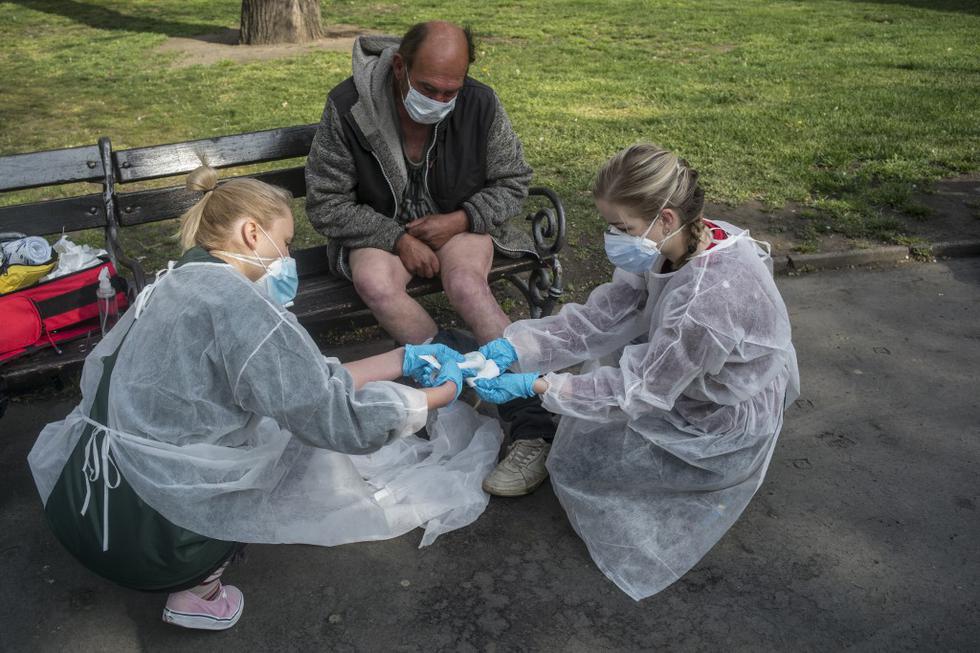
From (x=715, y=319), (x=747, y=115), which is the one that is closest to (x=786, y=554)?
(x=715, y=319)

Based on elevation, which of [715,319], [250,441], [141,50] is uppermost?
[715,319]

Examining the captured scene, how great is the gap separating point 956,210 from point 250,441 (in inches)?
192

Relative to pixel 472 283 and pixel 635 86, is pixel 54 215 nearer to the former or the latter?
pixel 472 283

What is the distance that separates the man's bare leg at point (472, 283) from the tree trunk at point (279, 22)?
7470 mm

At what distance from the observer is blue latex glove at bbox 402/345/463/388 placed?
2882mm

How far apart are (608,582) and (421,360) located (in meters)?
0.93

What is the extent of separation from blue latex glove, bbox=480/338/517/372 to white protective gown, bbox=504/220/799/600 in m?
0.28

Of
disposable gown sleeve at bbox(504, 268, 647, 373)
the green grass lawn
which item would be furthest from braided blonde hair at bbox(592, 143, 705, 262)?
the green grass lawn

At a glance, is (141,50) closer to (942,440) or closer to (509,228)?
(509,228)

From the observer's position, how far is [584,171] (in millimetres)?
6219

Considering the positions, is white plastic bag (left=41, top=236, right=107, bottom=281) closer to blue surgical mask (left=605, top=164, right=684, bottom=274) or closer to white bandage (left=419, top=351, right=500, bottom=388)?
white bandage (left=419, top=351, right=500, bottom=388)

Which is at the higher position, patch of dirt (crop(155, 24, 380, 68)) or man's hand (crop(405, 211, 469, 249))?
man's hand (crop(405, 211, 469, 249))

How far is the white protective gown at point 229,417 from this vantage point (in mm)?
2191

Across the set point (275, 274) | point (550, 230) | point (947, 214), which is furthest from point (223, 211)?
point (947, 214)
